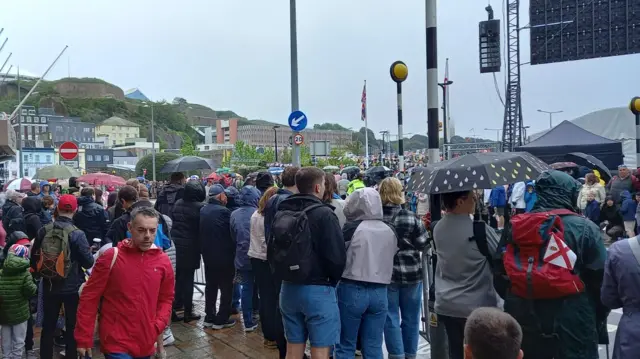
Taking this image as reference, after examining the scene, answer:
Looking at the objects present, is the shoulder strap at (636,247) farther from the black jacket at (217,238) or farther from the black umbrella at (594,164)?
the black umbrella at (594,164)

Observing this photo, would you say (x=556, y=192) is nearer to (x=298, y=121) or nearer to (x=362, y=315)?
(x=362, y=315)

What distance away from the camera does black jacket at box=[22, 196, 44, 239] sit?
23.5 ft

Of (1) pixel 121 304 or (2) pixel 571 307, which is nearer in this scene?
(2) pixel 571 307

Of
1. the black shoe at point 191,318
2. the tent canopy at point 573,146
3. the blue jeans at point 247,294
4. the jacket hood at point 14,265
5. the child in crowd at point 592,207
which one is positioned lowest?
the black shoe at point 191,318

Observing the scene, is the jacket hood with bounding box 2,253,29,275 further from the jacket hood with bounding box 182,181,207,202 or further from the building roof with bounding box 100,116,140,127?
the building roof with bounding box 100,116,140,127

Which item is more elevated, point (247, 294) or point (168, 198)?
point (168, 198)

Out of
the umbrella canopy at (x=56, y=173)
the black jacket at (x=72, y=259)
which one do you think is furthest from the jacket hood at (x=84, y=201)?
the umbrella canopy at (x=56, y=173)

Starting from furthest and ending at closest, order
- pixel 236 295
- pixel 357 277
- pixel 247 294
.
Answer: pixel 236 295, pixel 247 294, pixel 357 277

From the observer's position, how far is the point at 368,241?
14.3 ft

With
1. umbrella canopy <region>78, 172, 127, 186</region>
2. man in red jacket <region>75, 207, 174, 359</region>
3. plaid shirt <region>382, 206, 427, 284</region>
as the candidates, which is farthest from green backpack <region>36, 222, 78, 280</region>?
umbrella canopy <region>78, 172, 127, 186</region>

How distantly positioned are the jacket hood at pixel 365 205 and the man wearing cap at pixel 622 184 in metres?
9.13

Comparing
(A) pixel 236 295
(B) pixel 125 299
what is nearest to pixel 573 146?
(A) pixel 236 295

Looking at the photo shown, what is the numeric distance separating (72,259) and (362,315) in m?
2.85

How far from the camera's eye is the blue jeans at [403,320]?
4.92m
